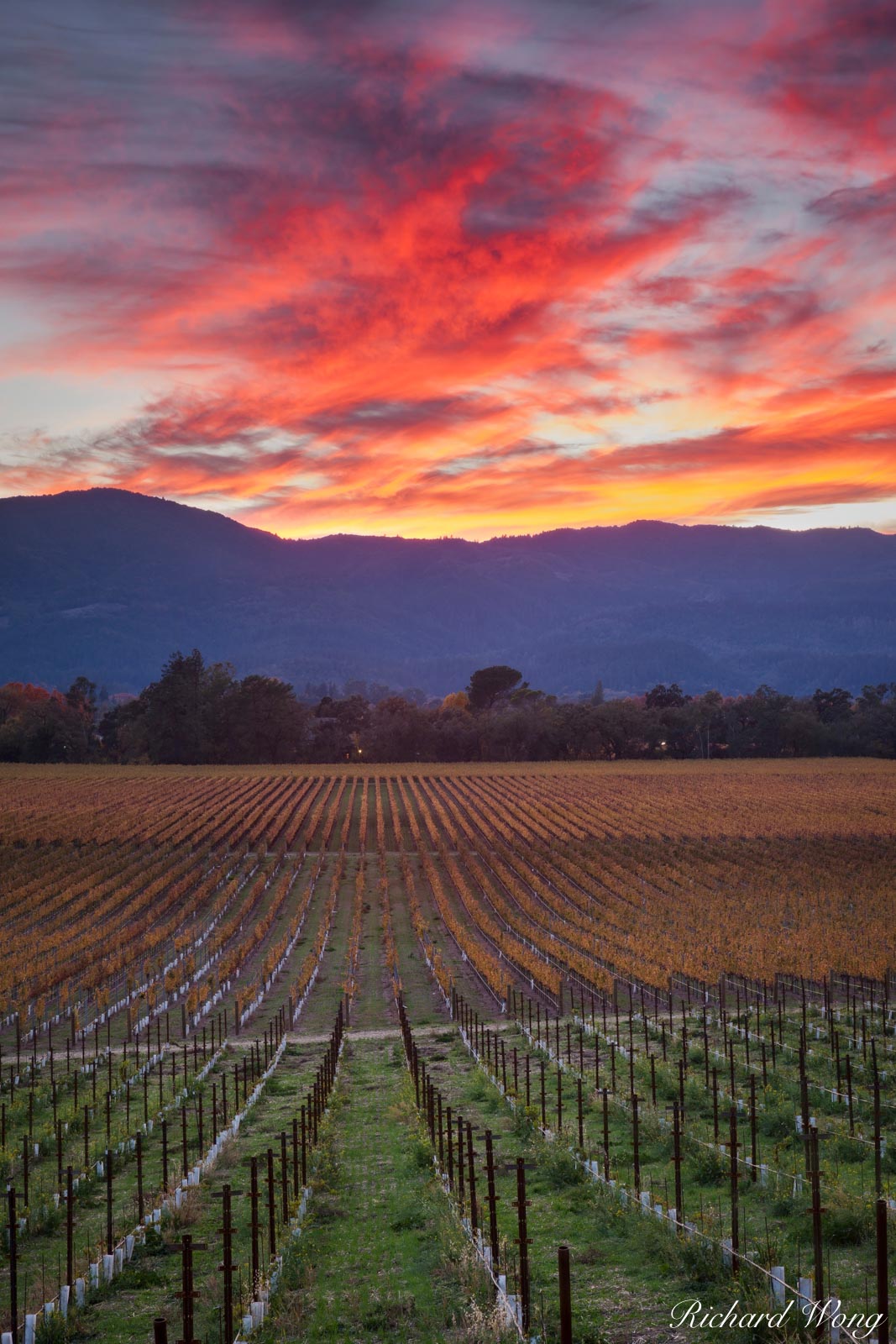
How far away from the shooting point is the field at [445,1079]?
8.06 meters

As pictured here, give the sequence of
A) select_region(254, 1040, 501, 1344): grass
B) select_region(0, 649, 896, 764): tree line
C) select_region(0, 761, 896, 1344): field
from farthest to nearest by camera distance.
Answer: select_region(0, 649, 896, 764): tree line
select_region(0, 761, 896, 1344): field
select_region(254, 1040, 501, 1344): grass

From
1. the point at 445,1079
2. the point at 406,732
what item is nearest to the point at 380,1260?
the point at 445,1079

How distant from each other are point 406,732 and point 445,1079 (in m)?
95.7

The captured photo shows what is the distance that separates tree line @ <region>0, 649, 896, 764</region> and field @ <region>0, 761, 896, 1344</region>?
56.7 metres

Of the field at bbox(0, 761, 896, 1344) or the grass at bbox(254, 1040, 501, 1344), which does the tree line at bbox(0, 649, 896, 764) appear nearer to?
the field at bbox(0, 761, 896, 1344)

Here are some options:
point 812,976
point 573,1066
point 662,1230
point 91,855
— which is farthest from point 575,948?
point 91,855

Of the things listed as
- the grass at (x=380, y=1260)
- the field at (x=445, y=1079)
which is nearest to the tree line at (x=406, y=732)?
the field at (x=445, y=1079)

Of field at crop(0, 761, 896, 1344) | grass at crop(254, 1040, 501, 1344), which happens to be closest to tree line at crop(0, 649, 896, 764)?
field at crop(0, 761, 896, 1344)

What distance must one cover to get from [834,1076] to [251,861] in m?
33.5

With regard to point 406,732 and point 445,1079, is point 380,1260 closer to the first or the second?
point 445,1079

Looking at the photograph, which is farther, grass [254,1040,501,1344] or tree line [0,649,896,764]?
tree line [0,649,896,764]

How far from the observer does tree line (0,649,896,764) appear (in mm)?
109125

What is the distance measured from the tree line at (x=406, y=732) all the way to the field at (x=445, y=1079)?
186 ft

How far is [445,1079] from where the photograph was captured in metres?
16.9
